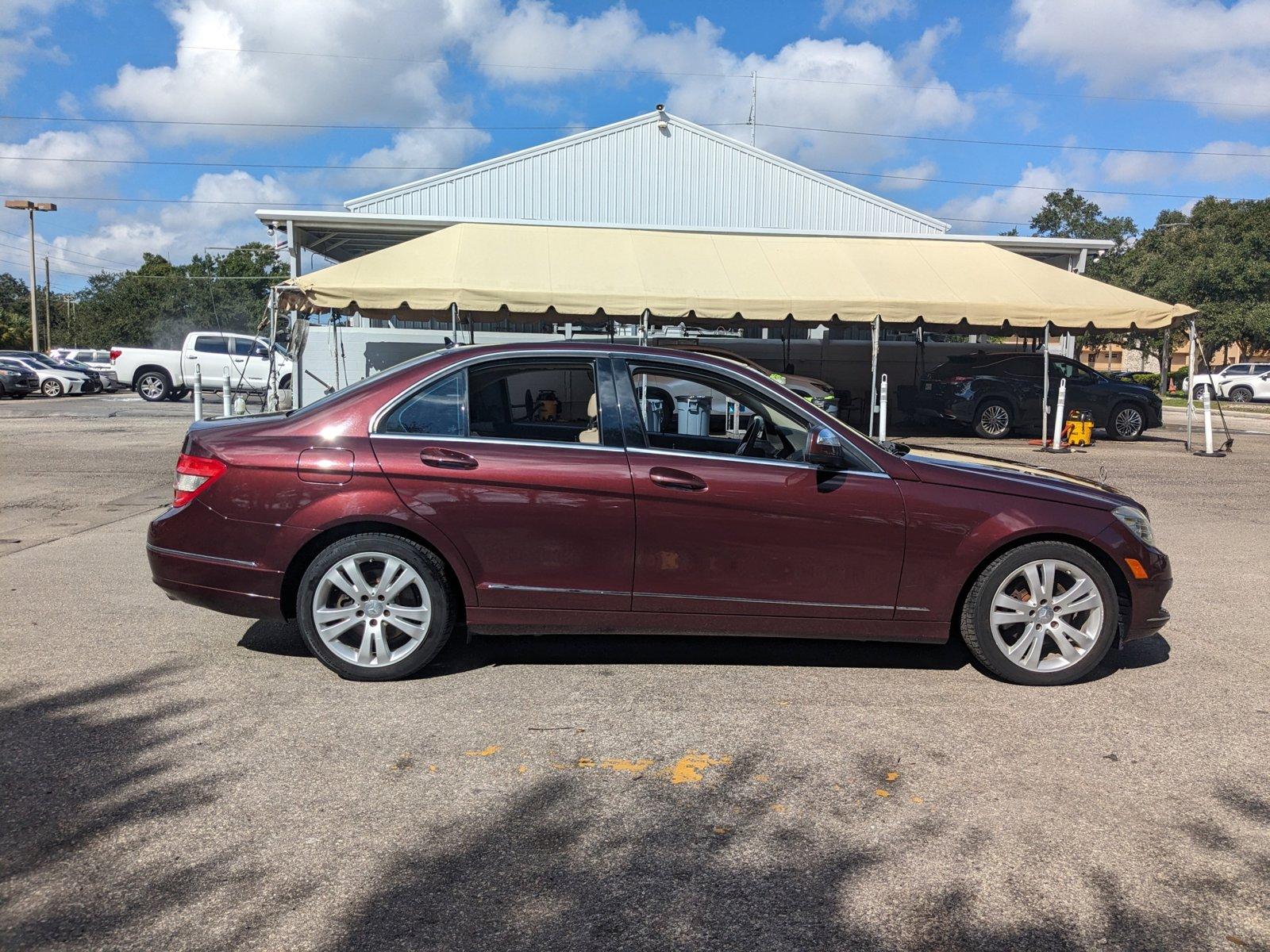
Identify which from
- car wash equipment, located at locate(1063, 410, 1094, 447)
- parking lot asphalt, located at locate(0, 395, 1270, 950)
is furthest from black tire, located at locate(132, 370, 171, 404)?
parking lot asphalt, located at locate(0, 395, 1270, 950)

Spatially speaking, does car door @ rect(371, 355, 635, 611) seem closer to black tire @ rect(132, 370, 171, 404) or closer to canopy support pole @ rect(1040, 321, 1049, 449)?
canopy support pole @ rect(1040, 321, 1049, 449)

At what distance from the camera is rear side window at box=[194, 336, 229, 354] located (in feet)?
86.5

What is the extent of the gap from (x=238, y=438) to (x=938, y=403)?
1650 cm

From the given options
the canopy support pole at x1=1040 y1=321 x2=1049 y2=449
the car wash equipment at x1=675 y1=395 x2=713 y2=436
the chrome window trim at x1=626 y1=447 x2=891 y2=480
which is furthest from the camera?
the canopy support pole at x1=1040 y1=321 x2=1049 y2=449

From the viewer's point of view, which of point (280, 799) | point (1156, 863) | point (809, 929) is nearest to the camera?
point (809, 929)

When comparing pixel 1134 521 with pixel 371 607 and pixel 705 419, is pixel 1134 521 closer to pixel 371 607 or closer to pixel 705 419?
pixel 705 419

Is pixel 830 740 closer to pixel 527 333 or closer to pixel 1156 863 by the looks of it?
pixel 1156 863

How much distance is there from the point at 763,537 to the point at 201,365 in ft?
74.9

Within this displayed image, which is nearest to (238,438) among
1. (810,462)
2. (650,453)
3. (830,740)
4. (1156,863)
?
(650,453)

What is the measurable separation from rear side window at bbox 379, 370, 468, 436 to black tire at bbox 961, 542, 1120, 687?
2539 mm

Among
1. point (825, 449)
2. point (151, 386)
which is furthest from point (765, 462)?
point (151, 386)

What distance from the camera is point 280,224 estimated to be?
20547mm

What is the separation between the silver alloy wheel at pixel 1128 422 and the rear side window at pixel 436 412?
17516 mm

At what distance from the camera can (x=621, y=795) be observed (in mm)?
3498
